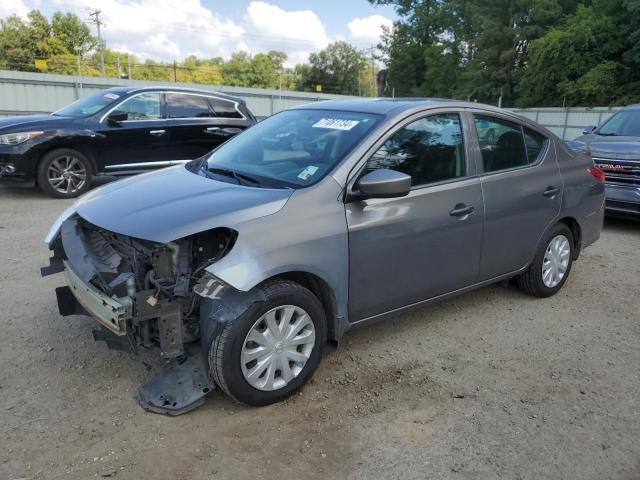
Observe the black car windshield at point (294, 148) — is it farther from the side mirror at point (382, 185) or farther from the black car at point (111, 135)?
the black car at point (111, 135)

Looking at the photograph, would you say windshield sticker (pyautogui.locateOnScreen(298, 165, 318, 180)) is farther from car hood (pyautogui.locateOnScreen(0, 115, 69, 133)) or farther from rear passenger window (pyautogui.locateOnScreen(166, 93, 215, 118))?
rear passenger window (pyautogui.locateOnScreen(166, 93, 215, 118))

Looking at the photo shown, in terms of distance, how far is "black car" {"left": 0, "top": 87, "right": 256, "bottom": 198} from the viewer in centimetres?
786

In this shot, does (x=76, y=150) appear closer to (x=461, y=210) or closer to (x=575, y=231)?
(x=461, y=210)

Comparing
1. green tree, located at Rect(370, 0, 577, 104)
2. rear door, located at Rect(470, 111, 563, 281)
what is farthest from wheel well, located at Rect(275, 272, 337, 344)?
green tree, located at Rect(370, 0, 577, 104)

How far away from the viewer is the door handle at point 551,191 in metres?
4.52

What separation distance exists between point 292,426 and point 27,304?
2.68 metres

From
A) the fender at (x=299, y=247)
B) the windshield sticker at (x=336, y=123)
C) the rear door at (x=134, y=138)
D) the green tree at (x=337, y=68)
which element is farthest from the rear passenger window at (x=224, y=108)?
the green tree at (x=337, y=68)

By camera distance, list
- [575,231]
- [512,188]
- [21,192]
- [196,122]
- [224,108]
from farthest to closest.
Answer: [224,108], [196,122], [21,192], [575,231], [512,188]

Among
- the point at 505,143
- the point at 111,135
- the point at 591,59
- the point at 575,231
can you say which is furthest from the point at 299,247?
the point at 591,59

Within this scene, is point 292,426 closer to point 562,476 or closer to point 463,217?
point 562,476

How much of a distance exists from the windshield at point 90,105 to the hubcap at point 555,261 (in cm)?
697

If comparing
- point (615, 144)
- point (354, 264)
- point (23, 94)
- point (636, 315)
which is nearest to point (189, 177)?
point (354, 264)

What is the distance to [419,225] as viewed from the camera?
3.57 meters

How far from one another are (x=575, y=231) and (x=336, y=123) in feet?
8.84
